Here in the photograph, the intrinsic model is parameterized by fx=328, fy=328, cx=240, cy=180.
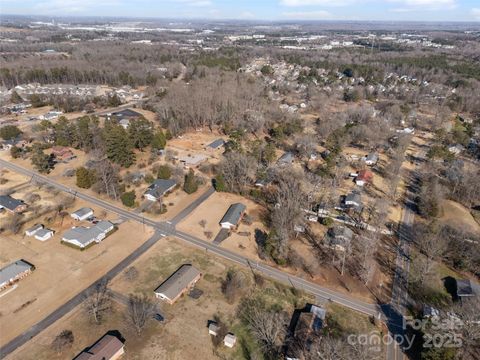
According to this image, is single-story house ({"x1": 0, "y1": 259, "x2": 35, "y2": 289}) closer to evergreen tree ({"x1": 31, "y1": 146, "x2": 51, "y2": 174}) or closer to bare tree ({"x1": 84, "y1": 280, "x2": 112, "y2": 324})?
bare tree ({"x1": 84, "y1": 280, "x2": 112, "y2": 324})

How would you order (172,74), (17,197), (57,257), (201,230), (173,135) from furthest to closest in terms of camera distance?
1. (172,74)
2. (173,135)
3. (17,197)
4. (201,230)
5. (57,257)

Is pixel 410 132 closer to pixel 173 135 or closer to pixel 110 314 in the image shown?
pixel 173 135

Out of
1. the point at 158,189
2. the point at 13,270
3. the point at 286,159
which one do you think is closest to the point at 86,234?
the point at 13,270

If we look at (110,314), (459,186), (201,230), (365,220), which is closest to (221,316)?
(110,314)

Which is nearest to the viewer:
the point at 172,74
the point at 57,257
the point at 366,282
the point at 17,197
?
the point at 366,282

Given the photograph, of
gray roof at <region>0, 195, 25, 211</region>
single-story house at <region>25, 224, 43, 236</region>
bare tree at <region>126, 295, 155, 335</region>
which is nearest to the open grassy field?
bare tree at <region>126, 295, 155, 335</region>

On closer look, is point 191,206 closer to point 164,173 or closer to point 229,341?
point 164,173

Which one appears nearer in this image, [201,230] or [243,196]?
[201,230]

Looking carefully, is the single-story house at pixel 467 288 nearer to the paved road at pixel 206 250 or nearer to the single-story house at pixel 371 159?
the paved road at pixel 206 250
